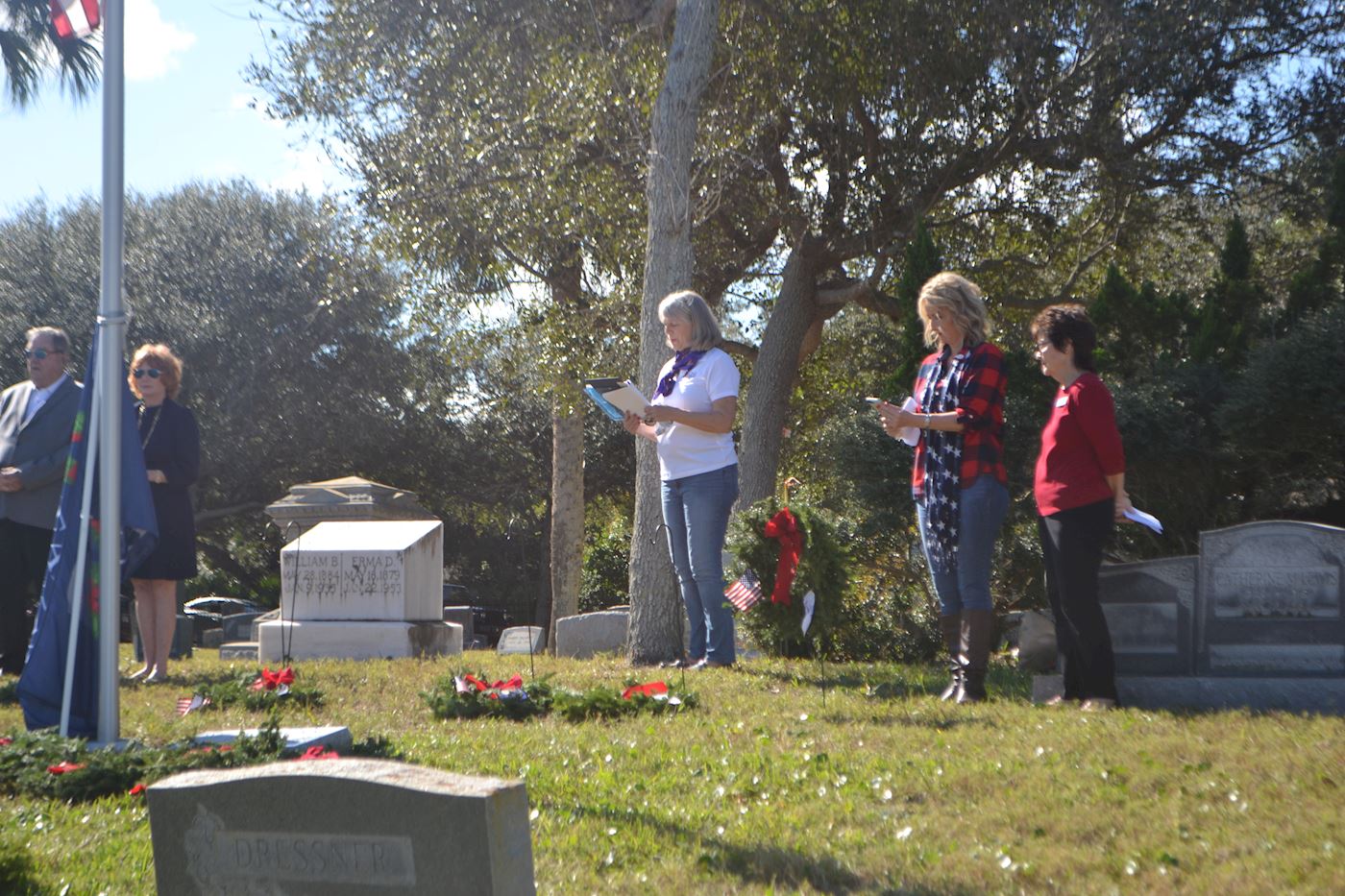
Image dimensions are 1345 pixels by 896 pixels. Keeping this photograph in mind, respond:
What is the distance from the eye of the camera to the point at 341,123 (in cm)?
1602

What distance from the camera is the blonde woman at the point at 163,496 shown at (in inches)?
295

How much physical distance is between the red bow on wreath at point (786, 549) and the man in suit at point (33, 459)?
4.06 meters

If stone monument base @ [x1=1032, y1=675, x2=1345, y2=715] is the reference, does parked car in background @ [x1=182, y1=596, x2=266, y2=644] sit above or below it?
below

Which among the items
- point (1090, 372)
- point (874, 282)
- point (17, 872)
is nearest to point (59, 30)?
point (17, 872)

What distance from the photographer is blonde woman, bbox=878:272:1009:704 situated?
5.88 m

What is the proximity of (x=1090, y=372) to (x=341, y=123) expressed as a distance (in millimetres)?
12396

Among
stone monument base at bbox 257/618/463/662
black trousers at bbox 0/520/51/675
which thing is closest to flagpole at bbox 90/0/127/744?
black trousers at bbox 0/520/51/675

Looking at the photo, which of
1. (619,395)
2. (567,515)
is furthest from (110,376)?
(567,515)

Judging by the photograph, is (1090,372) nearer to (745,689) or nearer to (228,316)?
(745,689)

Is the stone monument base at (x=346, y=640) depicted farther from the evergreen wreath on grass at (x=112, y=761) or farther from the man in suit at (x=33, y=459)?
the evergreen wreath on grass at (x=112, y=761)

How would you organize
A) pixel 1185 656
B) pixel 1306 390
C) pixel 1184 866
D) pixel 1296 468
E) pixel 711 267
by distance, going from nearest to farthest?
pixel 1184 866 < pixel 1185 656 < pixel 1306 390 < pixel 1296 468 < pixel 711 267

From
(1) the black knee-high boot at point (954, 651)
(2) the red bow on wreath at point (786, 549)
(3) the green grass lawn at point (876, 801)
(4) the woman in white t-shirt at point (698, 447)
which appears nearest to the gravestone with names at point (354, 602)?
(4) the woman in white t-shirt at point (698, 447)

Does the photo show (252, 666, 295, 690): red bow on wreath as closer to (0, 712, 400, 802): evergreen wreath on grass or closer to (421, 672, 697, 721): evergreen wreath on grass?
(421, 672, 697, 721): evergreen wreath on grass

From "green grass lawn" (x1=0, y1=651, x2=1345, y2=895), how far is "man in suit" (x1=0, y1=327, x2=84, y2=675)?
1.91m
